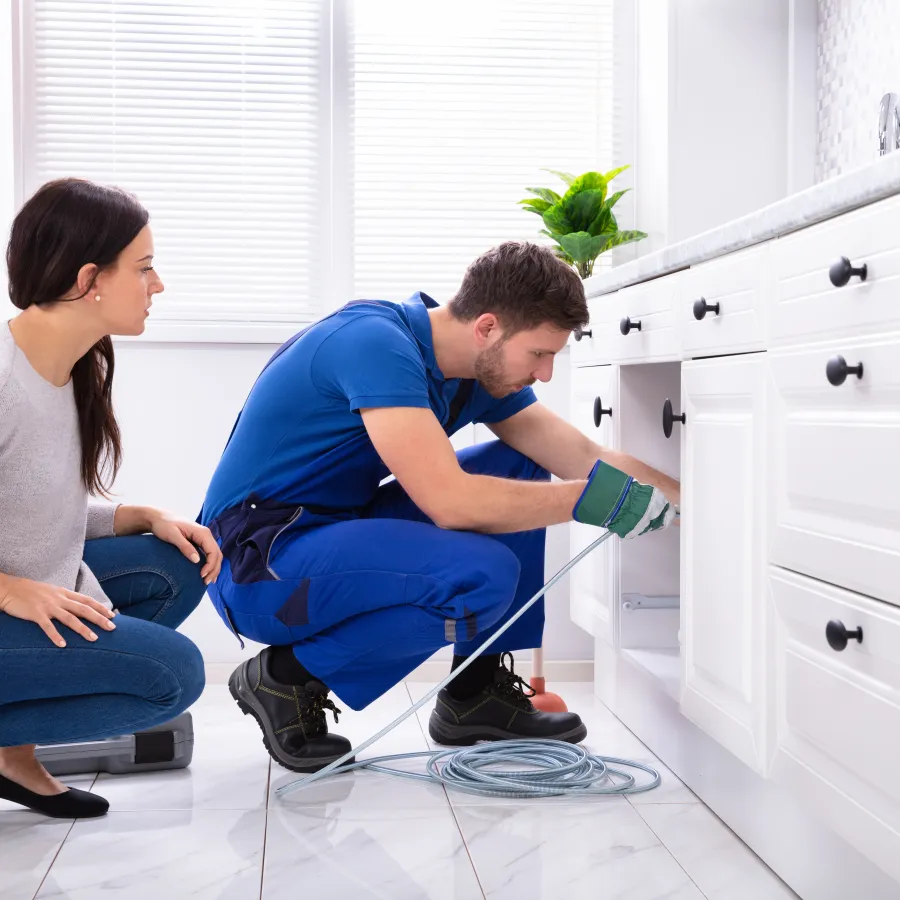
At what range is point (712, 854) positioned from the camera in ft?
5.35

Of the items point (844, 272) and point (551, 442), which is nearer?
point (844, 272)

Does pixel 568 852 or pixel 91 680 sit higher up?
pixel 91 680

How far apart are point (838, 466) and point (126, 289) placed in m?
1.00

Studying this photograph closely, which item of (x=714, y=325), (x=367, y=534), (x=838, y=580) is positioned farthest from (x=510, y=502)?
(x=838, y=580)

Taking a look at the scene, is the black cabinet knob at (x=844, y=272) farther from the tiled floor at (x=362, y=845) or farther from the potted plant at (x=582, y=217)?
the potted plant at (x=582, y=217)

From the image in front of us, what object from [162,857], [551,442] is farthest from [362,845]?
[551,442]

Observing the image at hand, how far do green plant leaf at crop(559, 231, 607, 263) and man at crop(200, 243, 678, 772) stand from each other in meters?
0.60

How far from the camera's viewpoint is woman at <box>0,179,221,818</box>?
1.46 metres

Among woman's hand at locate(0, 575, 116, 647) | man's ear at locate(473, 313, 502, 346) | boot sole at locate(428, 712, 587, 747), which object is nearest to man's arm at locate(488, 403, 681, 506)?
man's ear at locate(473, 313, 502, 346)

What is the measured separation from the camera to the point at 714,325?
1670 millimetres

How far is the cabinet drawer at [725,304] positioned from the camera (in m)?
1.52

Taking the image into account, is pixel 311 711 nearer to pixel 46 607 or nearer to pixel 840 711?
pixel 46 607

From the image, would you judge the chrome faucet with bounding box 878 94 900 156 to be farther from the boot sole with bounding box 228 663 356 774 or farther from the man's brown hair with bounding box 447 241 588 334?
the boot sole with bounding box 228 663 356 774

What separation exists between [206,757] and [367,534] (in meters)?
0.61
